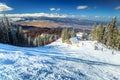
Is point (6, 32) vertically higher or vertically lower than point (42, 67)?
higher

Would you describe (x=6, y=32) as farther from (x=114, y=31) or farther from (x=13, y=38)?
(x=114, y=31)

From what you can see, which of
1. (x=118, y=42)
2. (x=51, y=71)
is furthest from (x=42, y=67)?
(x=118, y=42)

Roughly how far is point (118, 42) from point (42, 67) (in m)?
44.9

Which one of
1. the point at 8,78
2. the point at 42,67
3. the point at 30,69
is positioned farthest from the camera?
the point at 42,67

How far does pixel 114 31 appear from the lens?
54.0 meters

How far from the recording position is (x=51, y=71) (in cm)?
1267

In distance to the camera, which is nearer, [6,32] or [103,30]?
[6,32]

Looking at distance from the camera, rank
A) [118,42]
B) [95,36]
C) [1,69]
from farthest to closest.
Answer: [95,36] → [118,42] → [1,69]

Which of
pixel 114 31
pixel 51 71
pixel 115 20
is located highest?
pixel 115 20

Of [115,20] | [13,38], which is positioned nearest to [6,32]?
[13,38]

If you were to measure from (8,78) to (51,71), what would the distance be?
3972 millimetres

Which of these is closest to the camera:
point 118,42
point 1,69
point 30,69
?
A: point 1,69

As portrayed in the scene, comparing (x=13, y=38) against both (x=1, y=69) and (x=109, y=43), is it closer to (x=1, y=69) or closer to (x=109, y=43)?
(x=109, y=43)

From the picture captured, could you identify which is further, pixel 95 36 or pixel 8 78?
pixel 95 36
